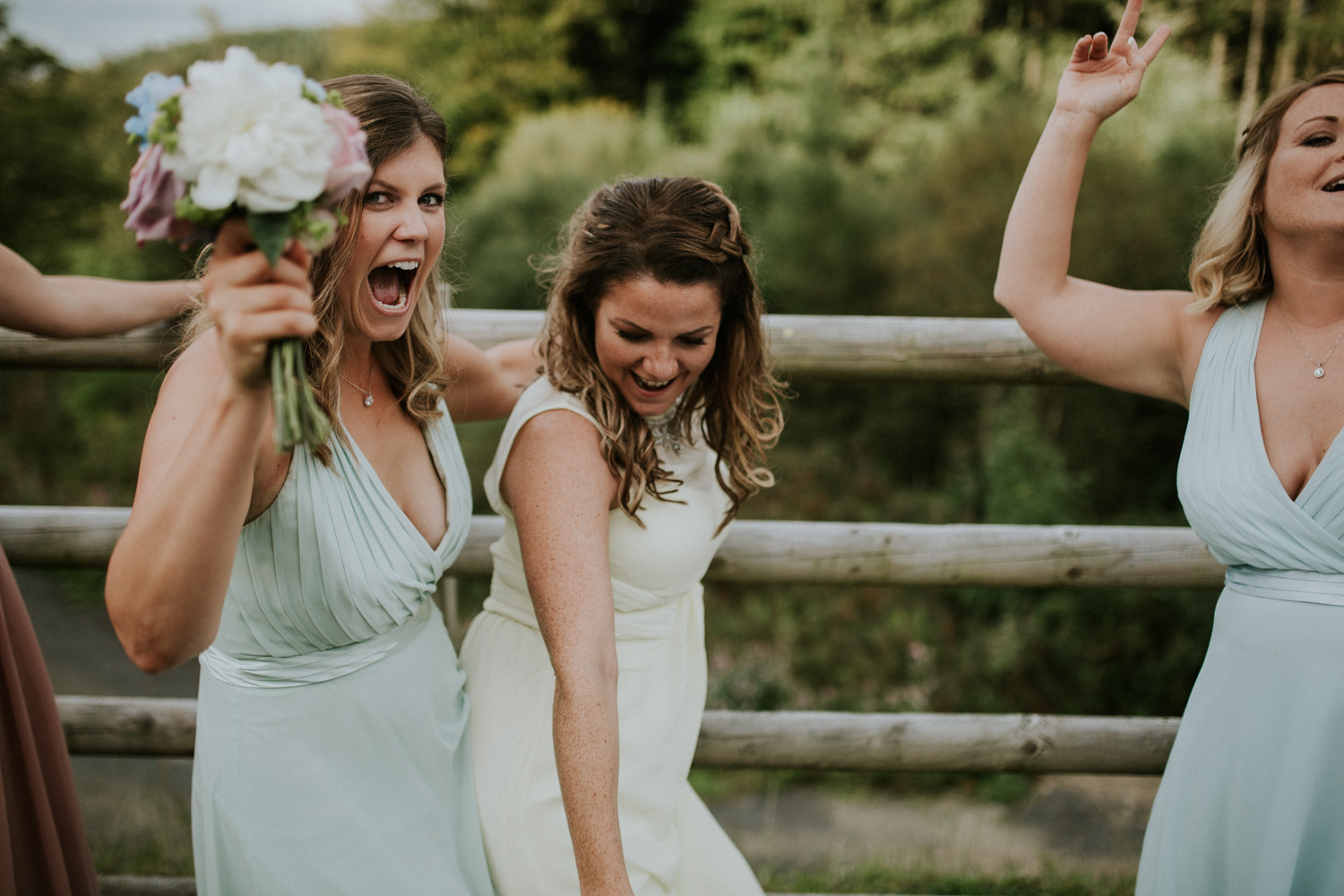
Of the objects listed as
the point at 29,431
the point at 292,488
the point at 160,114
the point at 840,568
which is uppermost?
the point at 160,114

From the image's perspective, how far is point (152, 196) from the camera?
1.21 meters

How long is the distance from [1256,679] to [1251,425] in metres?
0.54

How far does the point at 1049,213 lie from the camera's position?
6.81ft

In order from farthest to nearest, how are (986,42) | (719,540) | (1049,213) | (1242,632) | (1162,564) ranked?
1. (986,42)
2. (1162,564)
3. (719,540)
4. (1049,213)
5. (1242,632)

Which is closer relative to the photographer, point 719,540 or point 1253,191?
point 1253,191

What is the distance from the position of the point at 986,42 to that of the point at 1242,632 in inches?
514

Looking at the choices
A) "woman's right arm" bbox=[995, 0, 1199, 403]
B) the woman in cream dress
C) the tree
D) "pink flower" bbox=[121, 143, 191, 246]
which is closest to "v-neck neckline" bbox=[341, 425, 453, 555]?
the woman in cream dress

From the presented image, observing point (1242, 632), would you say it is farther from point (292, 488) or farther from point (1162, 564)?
point (292, 488)

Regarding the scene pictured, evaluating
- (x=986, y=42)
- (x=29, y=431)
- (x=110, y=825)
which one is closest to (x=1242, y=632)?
(x=110, y=825)

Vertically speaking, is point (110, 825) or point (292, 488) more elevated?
point (292, 488)

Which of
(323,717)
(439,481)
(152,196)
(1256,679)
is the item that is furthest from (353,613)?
(1256,679)

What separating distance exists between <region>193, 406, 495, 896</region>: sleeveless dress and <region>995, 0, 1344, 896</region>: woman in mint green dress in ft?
5.15

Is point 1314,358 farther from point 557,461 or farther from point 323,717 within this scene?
point 323,717

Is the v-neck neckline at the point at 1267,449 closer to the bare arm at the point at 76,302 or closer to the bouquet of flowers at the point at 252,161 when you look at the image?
the bouquet of flowers at the point at 252,161
